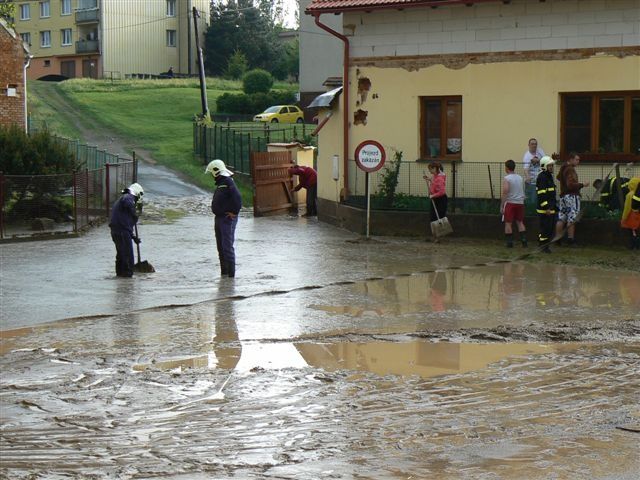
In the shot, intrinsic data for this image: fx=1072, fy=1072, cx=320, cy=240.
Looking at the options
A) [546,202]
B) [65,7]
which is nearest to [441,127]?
[546,202]

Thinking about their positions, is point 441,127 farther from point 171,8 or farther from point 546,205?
point 171,8

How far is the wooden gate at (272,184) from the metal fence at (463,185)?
3865 millimetres

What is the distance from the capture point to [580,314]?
13.3m

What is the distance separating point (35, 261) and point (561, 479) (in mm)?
13374

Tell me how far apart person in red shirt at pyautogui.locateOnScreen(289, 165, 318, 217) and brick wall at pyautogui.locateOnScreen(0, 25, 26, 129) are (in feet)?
34.5

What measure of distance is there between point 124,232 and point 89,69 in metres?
66.4

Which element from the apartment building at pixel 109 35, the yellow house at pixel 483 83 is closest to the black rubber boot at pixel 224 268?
the yellow house at pixel 483 83

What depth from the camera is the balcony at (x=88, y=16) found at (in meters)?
77.4

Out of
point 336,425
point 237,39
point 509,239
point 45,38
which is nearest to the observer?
point 336,425

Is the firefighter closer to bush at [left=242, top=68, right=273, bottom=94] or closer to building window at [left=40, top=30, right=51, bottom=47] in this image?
bush at [left=242, top=68, right=273, bottom=94]

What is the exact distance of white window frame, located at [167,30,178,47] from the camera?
8144 cm

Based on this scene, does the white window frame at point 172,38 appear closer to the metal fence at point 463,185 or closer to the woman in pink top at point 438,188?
the metal fence at point 463,185

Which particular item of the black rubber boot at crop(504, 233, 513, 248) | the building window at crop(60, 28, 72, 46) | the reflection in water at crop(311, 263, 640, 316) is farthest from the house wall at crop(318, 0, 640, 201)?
the building window at crop(60, 28, 72, 46)

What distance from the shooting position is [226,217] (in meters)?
16.7
